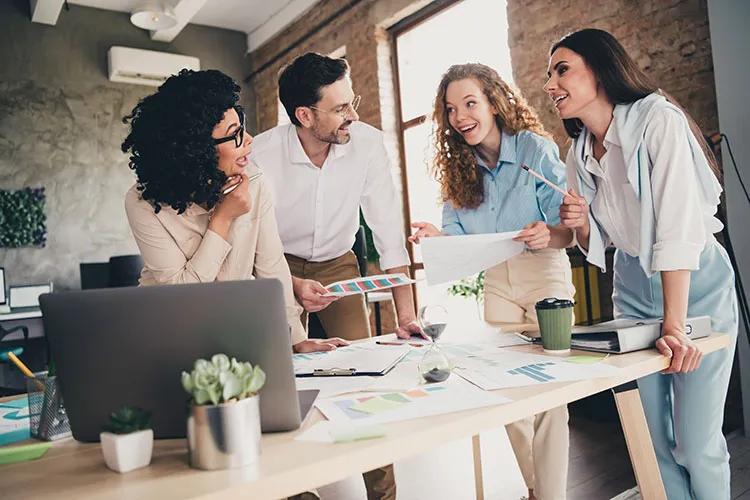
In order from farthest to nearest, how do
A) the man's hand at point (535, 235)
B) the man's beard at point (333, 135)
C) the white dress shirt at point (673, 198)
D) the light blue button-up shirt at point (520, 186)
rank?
the man's beard at point (333, 135) < the light blue button-up shirt at point (520, 186) < the man's hand at point (535, 235) < the white dress shirt at point (673, 198)

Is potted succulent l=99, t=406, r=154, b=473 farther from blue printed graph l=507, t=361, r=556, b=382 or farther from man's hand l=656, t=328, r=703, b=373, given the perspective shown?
man's hand l=656, t=328, r=703, b=373

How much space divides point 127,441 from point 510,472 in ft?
6.80

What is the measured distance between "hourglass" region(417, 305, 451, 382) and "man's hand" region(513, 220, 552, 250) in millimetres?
419

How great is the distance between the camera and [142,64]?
20.3ft

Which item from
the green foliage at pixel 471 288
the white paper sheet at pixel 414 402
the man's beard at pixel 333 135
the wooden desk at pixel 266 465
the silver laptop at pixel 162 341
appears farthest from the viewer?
the green foliage at pixel 471 288

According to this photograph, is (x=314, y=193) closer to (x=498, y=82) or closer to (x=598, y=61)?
(x=498, y=82)

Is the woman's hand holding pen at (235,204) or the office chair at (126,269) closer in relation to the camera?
the woman's hand holding pen at (235,204)

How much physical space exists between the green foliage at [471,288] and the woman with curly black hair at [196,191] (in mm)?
2918

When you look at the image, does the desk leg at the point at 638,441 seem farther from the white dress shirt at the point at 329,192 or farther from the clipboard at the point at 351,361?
the white dress shirt at the point at 329,192

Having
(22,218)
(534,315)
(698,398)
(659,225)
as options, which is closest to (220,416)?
(659,225)

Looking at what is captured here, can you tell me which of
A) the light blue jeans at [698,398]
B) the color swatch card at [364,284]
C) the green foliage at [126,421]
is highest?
the color swatch card at [364,284]

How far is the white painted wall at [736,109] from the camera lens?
262 centimetres

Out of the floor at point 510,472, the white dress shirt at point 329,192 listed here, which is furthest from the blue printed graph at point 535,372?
the floor at point 510,472

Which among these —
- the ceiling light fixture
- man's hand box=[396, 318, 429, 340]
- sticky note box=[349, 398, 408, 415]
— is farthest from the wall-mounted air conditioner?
sticky note box=[349, 398, 408, 415]
